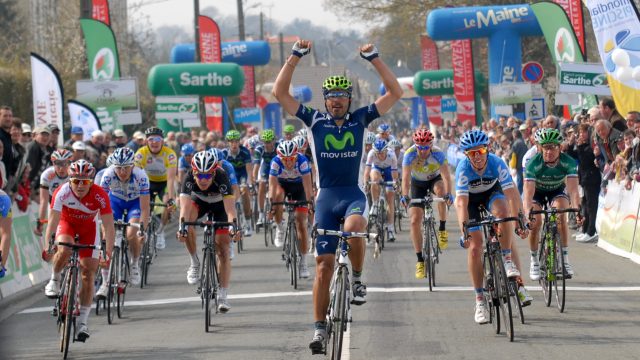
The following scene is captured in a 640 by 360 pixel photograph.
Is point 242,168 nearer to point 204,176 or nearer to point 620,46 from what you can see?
point 620,46

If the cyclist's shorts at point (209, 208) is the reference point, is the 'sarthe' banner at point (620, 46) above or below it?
above

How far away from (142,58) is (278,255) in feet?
197

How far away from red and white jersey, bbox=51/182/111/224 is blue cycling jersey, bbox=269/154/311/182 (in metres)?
5.67

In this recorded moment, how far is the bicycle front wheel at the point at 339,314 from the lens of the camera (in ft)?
30.8

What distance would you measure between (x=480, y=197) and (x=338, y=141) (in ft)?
8.66

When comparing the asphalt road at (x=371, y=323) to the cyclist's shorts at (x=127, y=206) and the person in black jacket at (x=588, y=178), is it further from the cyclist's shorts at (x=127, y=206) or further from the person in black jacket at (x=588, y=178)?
the person in black jacket at (x=588, y=178)

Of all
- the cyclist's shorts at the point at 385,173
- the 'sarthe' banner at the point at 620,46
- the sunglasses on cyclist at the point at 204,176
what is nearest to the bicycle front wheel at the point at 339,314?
the sunglasses on cyclist at the point at 204,176

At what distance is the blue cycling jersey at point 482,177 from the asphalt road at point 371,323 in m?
1.36

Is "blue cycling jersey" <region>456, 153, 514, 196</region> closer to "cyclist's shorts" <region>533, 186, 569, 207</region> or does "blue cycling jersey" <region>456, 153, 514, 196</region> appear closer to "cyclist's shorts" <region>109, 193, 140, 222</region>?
"cyclist's shorts" <region>533, 186, 569, 207</region>

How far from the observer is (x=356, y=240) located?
1009 centimetres

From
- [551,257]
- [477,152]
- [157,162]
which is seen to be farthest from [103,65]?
[477,152]

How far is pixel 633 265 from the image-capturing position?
17.4m

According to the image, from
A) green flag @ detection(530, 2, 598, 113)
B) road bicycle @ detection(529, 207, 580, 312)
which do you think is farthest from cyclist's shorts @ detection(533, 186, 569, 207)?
green flag @ detection(530, 2, 598, 113)

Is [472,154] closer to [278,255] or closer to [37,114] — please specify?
[278,255]
